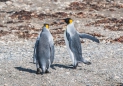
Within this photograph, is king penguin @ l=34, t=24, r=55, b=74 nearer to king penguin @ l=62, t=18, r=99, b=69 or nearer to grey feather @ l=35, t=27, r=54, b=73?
grey feather @ l=35, t=27, r=54, b=73

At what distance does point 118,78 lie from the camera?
11359 mm

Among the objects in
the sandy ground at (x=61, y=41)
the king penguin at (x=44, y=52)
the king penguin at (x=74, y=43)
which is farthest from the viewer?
the king penguin at (x=74, y=43)

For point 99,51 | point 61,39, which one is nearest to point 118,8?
point 61,39

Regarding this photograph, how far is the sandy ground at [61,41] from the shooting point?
1138cm

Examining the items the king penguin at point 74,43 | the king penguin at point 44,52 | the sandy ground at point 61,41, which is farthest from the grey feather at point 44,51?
the king penguin at point 74,43

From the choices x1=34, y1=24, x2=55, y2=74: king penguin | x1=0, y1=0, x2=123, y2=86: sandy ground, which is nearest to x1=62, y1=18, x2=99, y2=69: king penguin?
x1=0, y1=0, x2=123, y2=86: sandy ground

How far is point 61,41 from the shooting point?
1808cm

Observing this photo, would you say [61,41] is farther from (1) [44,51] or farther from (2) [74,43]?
(1) [44,51]

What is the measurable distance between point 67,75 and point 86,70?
793 millimetres

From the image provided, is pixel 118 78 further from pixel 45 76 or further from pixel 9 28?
pixel 9 28

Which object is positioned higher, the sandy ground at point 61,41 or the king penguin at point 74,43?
the king penguin at point 74,43

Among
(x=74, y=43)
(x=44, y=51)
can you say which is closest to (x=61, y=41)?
(x=74, y=43)

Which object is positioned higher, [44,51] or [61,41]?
[44,51]

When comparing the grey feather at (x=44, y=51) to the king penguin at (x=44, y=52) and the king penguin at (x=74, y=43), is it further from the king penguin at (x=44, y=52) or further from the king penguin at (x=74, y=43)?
the king penguin at (x=74, y=43)
